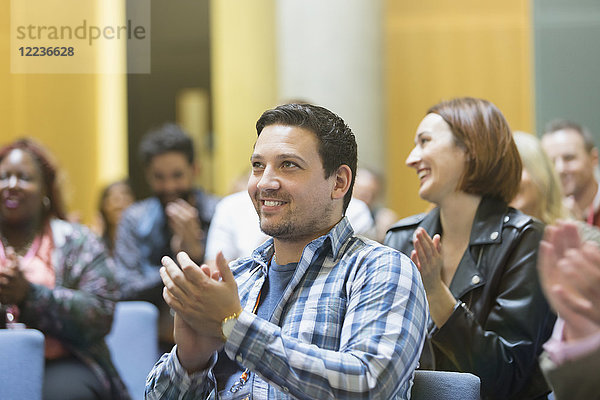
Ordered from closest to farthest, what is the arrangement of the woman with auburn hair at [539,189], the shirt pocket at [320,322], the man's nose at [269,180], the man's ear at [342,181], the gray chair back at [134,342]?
1. the shirt pocket at [320,322]
2. the man's nose at [269,180]
3. the man's ear at [342,181]
4. the woman with auburn hair at [539,189]
5. the gray chair back at [134,342]

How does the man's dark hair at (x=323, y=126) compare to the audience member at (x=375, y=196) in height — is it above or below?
above

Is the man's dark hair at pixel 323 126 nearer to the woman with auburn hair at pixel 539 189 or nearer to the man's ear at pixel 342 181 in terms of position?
the man's ear at pixel 342 181

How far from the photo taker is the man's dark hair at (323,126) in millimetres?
2010

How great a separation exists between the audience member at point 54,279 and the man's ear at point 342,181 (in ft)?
4.53

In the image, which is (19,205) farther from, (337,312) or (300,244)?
(337,312)

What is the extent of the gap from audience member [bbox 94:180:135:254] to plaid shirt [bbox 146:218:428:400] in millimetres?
3564

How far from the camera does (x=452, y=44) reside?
6.49 m

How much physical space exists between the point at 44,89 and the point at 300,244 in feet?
8.24

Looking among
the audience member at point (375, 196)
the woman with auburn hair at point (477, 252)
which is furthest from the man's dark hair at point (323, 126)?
the audience member at point (375, 196)

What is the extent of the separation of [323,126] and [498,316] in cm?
87

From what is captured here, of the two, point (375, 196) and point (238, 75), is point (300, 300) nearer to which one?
point (375, 196)

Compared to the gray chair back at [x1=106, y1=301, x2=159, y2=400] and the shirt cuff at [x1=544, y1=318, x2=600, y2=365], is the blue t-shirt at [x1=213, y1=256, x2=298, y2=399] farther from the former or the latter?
the gray chair back at [x1=106, y1=301, x2=159, y2=400]

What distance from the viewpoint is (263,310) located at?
2000 millimetres

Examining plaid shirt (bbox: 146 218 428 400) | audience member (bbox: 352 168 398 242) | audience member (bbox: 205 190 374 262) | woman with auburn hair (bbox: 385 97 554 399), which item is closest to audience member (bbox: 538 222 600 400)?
plaid shirt (bbox: 146 218 428 400)
